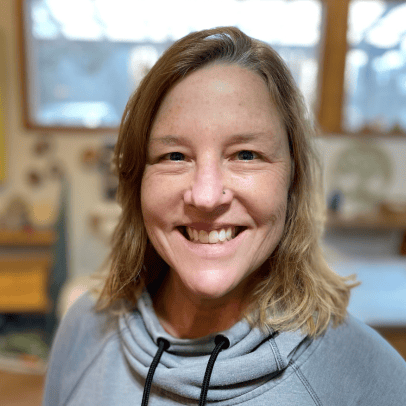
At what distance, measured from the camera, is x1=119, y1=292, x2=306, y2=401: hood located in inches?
→ 27.8

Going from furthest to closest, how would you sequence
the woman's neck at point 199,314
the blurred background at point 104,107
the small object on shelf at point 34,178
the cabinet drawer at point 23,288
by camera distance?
the small object on shelf at point 34,178 < the blurred background at point 104,107 < the cabinet drawer at point 23,288 < the woman's neck at point 199,314

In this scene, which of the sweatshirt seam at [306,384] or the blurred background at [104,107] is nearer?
the sweatshirt seam at [306,384]

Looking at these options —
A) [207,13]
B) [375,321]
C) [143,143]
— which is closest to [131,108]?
[143,143]

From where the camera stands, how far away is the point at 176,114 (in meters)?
0.71

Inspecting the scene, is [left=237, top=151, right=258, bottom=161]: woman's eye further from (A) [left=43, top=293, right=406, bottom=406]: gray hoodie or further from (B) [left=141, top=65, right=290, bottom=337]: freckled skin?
(A) [left=43, top=293, right=406, bottom=406]: gray hoodie

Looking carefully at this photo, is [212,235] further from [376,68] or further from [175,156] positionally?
[376,68]

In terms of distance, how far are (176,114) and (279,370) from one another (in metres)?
0.46

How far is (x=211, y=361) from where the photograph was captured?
723mm

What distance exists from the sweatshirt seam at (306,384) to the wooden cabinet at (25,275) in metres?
2.37

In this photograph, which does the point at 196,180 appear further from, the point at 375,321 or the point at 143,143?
the point at 375,321

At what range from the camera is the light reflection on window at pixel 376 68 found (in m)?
3.09

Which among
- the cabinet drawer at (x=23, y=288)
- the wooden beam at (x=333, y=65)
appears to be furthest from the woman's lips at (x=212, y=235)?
the wooden beam at (x=333, y=65)

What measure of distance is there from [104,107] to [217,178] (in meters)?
2.69

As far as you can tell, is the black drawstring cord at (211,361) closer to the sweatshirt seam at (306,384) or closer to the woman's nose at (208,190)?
the sweatshirt seam at (306,384)
